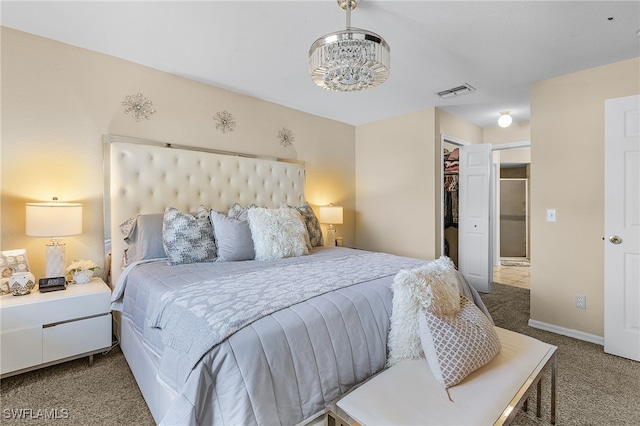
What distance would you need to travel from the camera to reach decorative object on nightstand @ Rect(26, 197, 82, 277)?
2041mm

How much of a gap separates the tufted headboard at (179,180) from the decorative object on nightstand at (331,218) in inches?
18.0

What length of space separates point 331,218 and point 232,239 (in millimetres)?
1746

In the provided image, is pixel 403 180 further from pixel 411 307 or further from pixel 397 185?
pixel 411 307

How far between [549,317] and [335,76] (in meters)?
3.03

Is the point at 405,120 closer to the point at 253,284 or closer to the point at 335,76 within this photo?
the point at 335,76

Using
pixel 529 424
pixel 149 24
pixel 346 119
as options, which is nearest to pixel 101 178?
pixel 149 24

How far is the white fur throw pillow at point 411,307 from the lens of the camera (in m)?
1.49

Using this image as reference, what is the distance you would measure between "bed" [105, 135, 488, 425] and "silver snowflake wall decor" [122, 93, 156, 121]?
29 cm

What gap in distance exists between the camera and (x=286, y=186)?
3.69 metres

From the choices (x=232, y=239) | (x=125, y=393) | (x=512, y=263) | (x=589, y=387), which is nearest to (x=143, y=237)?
(x=232, y=239)

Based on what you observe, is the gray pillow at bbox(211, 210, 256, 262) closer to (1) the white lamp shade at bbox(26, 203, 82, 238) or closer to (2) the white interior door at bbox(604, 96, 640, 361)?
(1) the white lamp shade at bbox(26, 203, 82, 238)

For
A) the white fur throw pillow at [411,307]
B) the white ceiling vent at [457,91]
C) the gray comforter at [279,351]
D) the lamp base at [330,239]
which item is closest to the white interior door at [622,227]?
the white ceiling vent at [457,91]

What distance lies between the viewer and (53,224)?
2059 mm

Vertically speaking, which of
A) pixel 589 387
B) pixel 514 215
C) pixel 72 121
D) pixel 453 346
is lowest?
pixel 589 387
